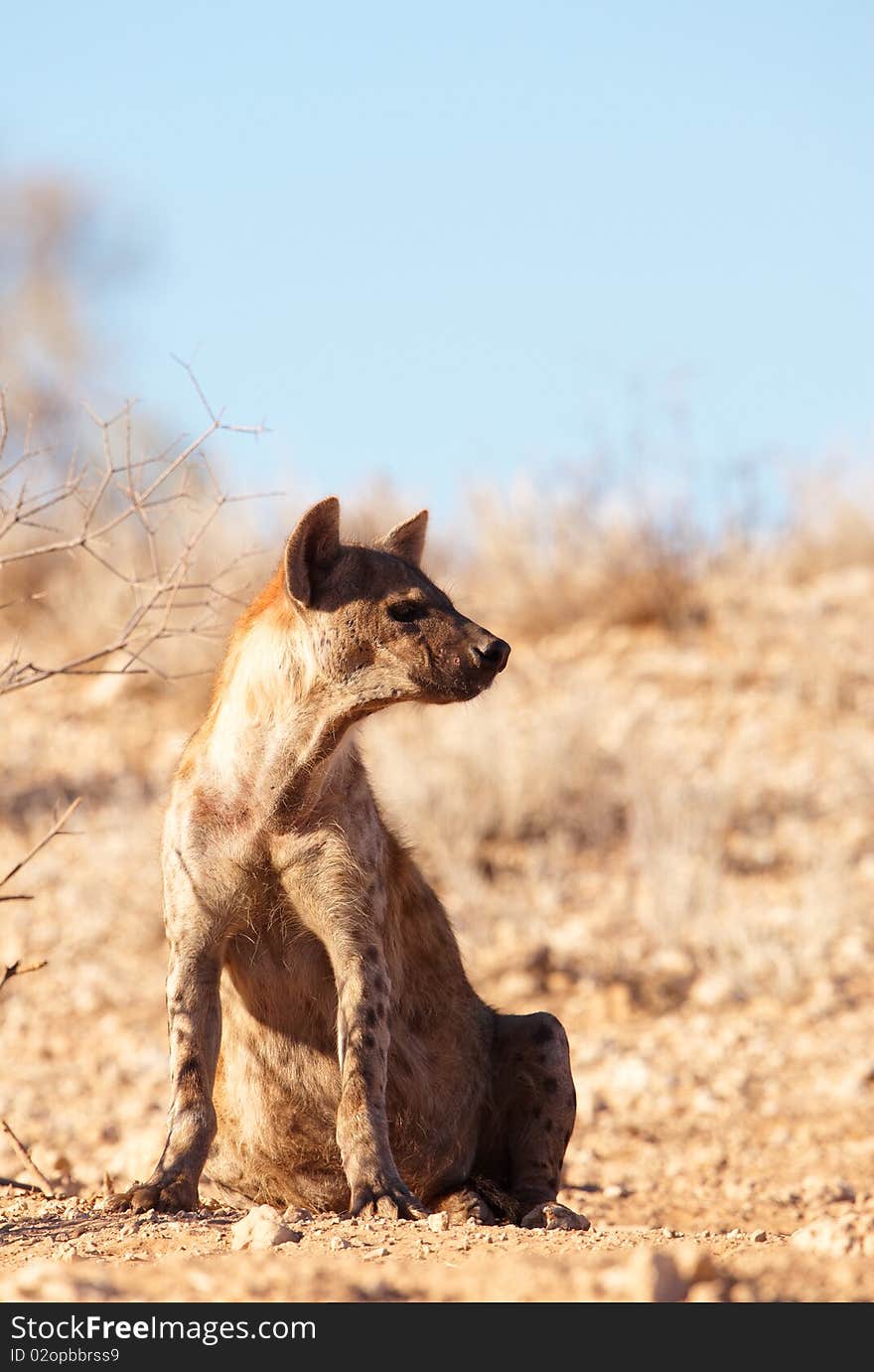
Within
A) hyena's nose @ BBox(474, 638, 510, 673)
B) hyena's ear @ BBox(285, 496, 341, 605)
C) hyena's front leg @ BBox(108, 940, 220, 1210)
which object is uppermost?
hyena's ear @ BBox(285, 496, 341, 605)

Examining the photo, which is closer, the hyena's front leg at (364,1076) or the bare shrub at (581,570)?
the hyena's front leg at (364,1076)

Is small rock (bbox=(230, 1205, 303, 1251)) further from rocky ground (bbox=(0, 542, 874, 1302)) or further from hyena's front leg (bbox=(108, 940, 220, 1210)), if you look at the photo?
hyena's front leg (bbox=(108, 940, 220, 1210))

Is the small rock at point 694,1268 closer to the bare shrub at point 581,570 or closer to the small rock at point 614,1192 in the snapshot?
the small rock at point 614,1192

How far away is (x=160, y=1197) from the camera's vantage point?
4.72 metres

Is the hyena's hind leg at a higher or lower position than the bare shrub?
lower

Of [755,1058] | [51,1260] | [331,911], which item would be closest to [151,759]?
[755,1058]

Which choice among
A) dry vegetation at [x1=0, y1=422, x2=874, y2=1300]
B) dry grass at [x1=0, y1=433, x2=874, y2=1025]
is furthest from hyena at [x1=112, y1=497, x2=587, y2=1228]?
dry grass at [x1=0, y1=433, x2=874, y2=1025]

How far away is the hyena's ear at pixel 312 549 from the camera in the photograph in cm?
506

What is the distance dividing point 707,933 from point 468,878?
1601 millimetres

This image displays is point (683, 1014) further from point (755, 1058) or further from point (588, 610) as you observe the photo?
point (588, 610)

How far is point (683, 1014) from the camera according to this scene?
30.9ft

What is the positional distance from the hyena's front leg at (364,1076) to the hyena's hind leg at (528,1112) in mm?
852

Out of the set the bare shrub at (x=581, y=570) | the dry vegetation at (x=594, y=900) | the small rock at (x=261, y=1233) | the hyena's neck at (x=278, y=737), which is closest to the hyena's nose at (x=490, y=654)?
the hyena's neck at (x=278, y=737)

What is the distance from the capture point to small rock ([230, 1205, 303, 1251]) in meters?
4.04
